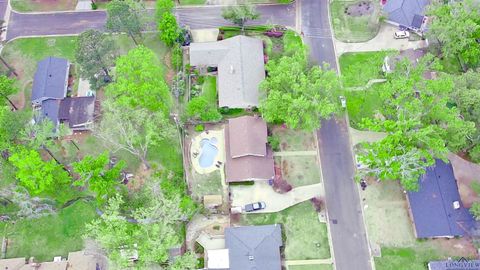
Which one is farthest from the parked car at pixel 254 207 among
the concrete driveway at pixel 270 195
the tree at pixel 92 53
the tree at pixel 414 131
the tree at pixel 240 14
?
the tree at pixel 240 14

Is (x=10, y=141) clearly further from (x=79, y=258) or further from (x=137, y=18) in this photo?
(x=137, y=18)

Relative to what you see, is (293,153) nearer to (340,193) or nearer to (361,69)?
(340,193)

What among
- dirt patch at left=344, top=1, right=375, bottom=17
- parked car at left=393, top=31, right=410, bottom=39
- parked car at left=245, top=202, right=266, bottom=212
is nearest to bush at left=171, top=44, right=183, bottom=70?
parked car at left=245, top=202, right=266, bottom=212

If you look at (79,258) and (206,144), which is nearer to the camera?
(79,258)

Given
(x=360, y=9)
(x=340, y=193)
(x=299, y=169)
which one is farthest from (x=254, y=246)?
(x=360, y=9)

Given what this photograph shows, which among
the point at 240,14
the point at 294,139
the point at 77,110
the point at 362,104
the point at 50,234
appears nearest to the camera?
the point at 50,234

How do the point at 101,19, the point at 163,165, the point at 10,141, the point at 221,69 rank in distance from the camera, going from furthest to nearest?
the point at 101,19, the point at 221,69, the point at 163,165, the point at 10,141

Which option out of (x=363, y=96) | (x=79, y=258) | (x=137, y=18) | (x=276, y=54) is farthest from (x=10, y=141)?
(x=363, y=96)
